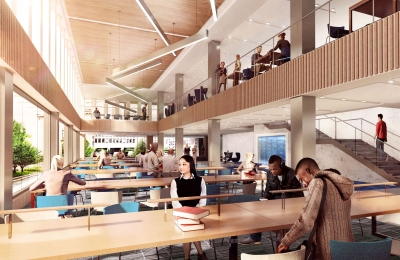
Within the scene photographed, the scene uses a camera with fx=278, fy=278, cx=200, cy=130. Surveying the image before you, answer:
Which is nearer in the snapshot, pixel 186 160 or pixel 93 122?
pixel 186 160

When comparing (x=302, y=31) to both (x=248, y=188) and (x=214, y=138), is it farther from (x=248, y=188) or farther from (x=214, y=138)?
(x=214, y=138)

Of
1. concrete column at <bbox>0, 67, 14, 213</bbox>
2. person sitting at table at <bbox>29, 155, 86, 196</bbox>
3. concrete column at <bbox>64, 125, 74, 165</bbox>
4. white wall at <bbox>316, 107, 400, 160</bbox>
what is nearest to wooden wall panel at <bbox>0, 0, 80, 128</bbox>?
concrete column at <bbox>0, 67, 14, 213</bbox>

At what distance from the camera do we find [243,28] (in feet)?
33.5

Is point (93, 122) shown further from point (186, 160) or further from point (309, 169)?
point (309, 169)

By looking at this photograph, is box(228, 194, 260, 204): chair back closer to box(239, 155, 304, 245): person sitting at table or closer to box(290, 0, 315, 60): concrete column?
box(239, 155, 304, 245): person sitting at table

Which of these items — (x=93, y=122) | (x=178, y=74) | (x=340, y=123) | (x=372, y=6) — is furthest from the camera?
(x=93, y=122)

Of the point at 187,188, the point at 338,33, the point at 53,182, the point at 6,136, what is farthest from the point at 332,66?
the point at 6,136

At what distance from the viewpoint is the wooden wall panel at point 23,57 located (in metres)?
3.98

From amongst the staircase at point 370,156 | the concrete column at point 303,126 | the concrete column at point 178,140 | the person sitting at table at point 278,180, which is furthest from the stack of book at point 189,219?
the concrete column at point 178,140

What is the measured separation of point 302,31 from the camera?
6613mm

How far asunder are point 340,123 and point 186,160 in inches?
484

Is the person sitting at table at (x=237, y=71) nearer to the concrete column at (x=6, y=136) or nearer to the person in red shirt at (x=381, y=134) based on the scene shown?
the person in red shirt at (x=381, y=134)

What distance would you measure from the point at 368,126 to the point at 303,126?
868 cm

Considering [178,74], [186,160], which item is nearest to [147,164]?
[186,160]
